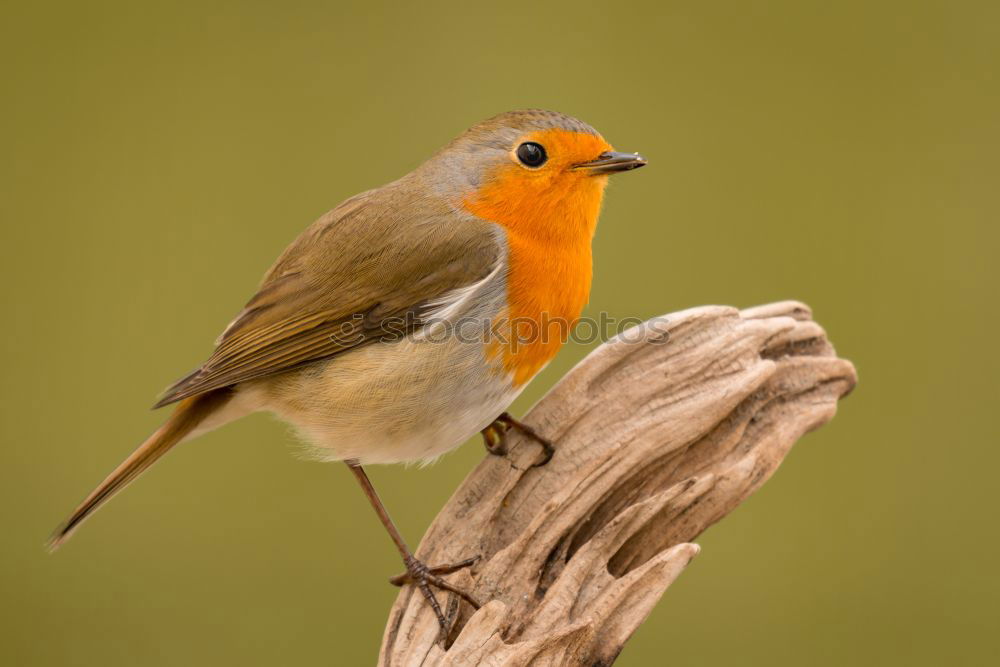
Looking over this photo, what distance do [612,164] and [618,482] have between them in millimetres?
1108

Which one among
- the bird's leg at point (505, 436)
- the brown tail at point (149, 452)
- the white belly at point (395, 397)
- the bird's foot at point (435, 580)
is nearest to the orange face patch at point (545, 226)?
the white belly at point (395, 397)

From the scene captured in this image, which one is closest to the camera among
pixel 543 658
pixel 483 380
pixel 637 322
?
pixel 543 658

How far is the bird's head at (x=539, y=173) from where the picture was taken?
3713 millimetres

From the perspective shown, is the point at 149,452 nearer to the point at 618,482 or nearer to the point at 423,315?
the point at 423,315

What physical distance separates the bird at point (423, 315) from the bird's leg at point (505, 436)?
237 mm

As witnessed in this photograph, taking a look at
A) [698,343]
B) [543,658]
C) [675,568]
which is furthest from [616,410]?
[543,658]

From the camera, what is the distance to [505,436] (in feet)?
13.2

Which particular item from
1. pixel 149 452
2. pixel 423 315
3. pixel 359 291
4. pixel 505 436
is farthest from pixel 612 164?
pixel 149 452

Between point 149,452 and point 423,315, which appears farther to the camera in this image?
point 149,452

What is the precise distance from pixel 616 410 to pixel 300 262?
49.9 inches

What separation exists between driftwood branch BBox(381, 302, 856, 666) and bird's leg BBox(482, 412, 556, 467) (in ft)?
0.10

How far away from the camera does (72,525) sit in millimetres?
3846

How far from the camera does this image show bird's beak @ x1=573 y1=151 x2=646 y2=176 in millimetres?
3699

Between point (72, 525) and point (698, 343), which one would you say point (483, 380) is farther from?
point (72, 525)
